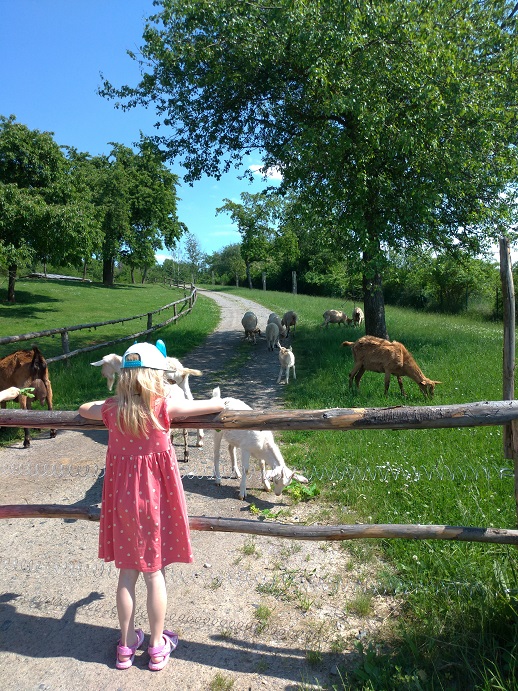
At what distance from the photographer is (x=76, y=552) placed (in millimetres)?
4754

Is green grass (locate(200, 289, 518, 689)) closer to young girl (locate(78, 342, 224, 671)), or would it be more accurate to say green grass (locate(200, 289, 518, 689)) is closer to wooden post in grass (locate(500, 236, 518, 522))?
wooden post in grass (locate(500, 236, 518, 522))

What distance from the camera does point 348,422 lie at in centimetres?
331

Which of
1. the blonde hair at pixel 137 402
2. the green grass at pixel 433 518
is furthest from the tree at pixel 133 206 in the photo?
the blonde hair at pixel 137 402

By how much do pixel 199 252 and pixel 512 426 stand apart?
90.8 m

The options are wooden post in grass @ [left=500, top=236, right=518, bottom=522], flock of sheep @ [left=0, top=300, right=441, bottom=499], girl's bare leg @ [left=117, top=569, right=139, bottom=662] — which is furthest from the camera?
flock of sheep @ [left=0, top=300, right=441, bottom=499]

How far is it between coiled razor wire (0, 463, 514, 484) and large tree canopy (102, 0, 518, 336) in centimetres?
645

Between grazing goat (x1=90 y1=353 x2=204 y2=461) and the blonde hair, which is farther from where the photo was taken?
grazing goat (x1=90 y1=353 x2=204 y2=461)

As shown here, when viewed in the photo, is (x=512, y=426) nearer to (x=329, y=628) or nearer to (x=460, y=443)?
(x=329, y=628)

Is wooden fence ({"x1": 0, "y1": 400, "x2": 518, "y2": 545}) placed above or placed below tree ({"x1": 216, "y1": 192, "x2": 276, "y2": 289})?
below

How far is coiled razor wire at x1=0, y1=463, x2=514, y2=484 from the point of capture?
550 centimetres

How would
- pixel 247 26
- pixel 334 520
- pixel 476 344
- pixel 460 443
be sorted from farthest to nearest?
pixel 476 344 < pixel 247 26 < pixel 460 443 < pixel 334 520

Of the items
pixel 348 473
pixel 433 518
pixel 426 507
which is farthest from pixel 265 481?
pixel 433 518

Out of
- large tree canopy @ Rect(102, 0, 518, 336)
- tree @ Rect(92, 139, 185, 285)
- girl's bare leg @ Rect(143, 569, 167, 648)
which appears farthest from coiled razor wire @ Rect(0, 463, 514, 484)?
tree @ Rect(92, 139, 185, 285)

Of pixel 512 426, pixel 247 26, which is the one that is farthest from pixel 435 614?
pixel 247 26
